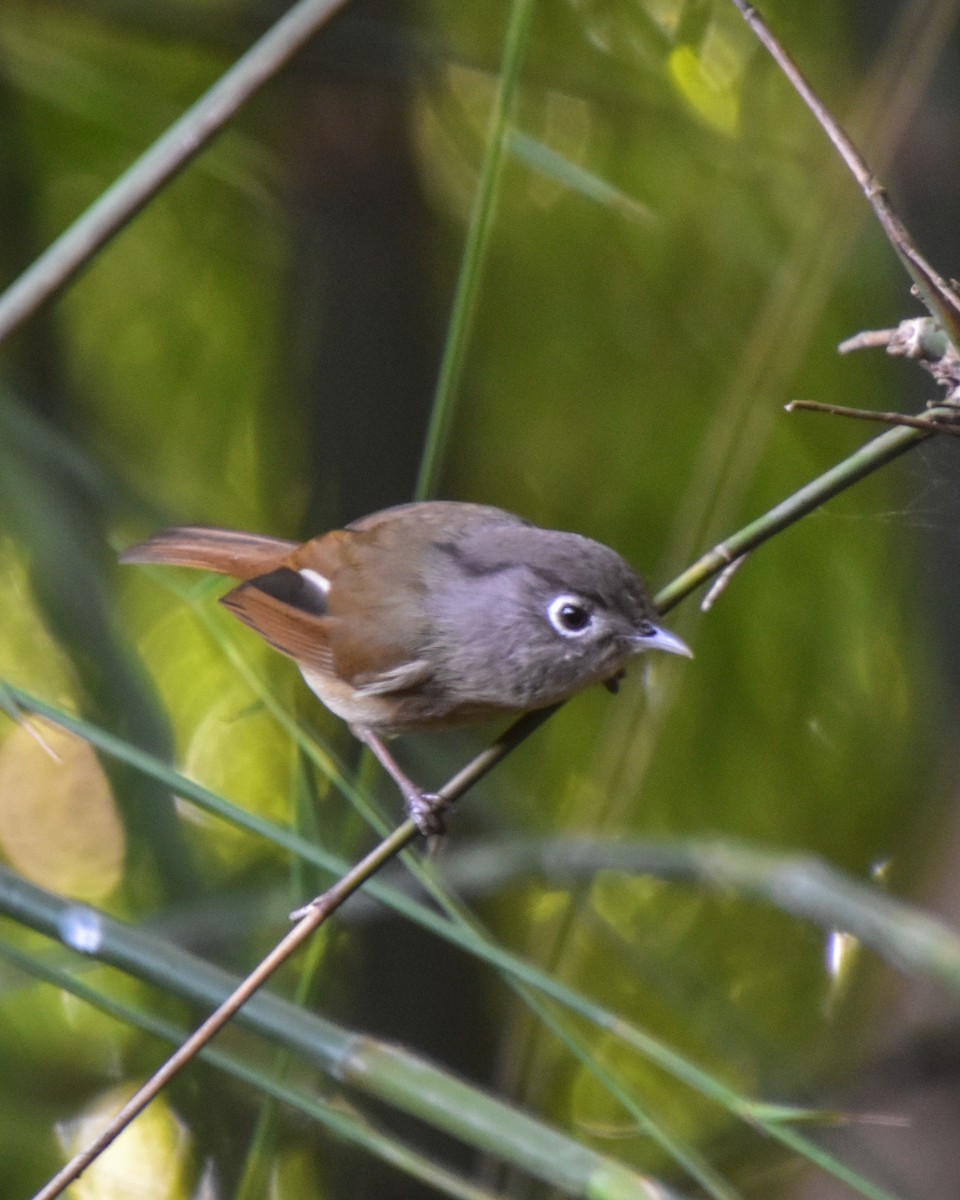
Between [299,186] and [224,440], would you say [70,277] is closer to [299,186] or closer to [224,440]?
[299,186]

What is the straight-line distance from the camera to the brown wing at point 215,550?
8.66 feet

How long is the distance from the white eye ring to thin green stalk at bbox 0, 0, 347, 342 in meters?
0.89

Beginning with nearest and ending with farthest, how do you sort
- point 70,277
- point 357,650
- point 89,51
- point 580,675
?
point 70,277 → point 580,675 → point 357,650 → point 89,51

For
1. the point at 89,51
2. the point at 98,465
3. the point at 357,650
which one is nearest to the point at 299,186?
the point at 89,51

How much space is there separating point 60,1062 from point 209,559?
1817 mm

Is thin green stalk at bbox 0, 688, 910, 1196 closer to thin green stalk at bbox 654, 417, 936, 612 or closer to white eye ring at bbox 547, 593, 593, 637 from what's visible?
thin green stalk at bbox 654, 417, 936, 612

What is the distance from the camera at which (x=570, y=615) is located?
2193 mm

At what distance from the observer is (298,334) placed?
413cm

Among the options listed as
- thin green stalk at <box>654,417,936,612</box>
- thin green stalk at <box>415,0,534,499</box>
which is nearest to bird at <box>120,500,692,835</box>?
thin green stalk at <box>415,0,534,499</box>

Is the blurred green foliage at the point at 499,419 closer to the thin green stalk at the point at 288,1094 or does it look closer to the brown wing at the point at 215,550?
the brown wing at the point at 215,550

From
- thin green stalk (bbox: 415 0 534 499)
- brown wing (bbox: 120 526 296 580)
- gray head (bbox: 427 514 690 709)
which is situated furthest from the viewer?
brown wing (bbox: 120 526 296 580)

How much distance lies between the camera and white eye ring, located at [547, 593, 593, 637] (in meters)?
2.17

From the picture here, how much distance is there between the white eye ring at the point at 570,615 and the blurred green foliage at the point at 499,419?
1.11m

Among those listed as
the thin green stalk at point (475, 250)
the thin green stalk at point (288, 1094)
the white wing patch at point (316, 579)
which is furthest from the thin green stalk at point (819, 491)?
the white wing patch at point (316, 579)
